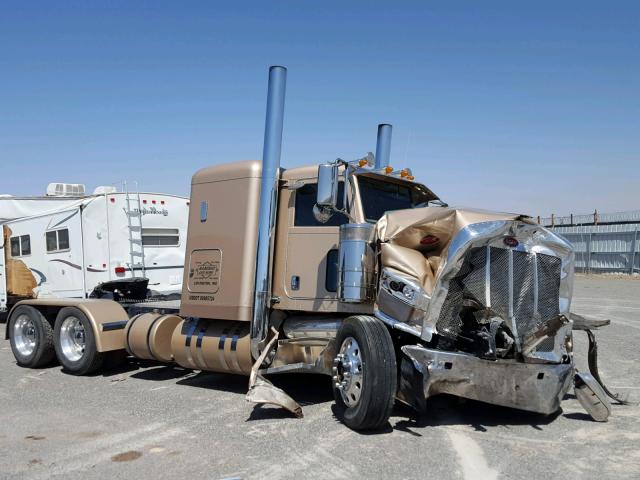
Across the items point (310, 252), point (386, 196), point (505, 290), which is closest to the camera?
point (505, 290)

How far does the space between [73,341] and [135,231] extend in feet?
8.70

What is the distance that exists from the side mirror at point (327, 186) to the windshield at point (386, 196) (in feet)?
2.38

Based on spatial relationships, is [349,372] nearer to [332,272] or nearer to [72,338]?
[332,272]

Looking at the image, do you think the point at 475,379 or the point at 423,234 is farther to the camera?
the point at 423,234

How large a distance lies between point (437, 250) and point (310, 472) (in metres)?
2.42

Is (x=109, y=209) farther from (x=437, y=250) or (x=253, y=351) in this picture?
Result: (x=437, y=250)

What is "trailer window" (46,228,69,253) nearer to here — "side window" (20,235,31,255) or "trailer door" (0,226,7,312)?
"side window" (20,235,31,255)

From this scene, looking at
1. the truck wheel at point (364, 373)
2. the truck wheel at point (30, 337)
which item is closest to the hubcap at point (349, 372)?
the truck wheel at point (364, 373)

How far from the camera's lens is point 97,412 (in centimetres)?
680

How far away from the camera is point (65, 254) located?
37.8ft

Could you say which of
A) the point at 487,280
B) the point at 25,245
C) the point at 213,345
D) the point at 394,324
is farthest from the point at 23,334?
the point at 487,280

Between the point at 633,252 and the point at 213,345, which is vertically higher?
the point at 633,252

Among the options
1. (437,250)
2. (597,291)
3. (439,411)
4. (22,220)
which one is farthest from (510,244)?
(597,291)

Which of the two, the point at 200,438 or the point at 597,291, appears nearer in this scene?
the point at 200,438
